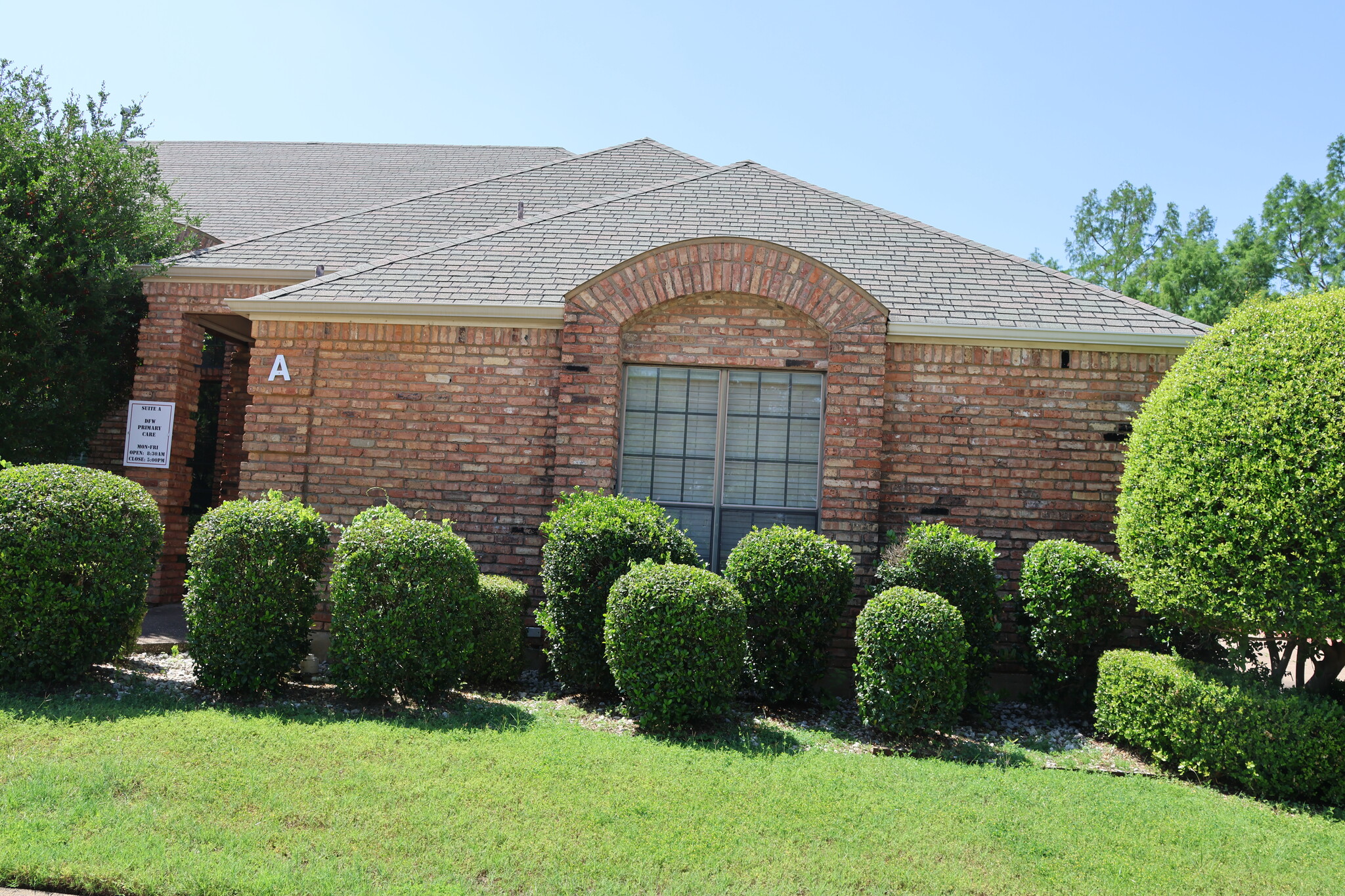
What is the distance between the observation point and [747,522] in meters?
8.00

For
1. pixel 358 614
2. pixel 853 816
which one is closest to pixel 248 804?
pixel 358 614

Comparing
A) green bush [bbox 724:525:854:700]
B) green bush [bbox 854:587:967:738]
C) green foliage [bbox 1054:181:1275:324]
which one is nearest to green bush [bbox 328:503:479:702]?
green bush [bbox 724:525:854:700]

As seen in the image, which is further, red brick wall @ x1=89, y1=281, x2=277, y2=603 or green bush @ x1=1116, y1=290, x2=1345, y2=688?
red brick wall @ x1=89, y1=281, x2=277, y2=603

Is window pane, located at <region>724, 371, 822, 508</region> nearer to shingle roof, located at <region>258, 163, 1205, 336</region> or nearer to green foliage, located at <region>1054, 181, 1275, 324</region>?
shingle roof, located at <region>258, 163, 1205, 336</region>

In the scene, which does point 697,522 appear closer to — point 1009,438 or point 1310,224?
point 1009,438

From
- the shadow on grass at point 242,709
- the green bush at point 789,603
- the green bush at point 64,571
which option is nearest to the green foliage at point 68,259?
the green bush at point 64,571

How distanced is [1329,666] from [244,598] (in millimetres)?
7360

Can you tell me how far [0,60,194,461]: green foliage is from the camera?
9164 mm

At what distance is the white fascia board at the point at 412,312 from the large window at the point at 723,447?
0.99 metres

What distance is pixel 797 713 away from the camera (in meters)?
6.66

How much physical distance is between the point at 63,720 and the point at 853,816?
4692mm

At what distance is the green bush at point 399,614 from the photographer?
5.95 meters

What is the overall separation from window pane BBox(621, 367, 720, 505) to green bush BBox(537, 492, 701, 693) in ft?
4.39

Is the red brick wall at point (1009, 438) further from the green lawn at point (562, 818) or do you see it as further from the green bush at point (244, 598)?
the green bush at point (244, 598)
